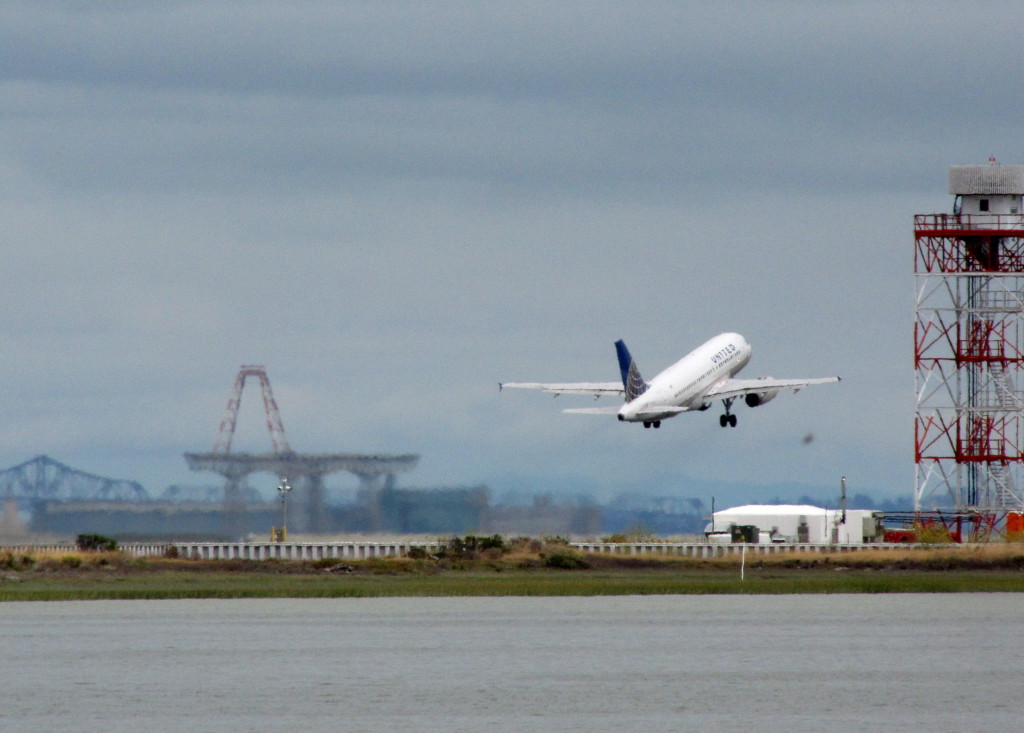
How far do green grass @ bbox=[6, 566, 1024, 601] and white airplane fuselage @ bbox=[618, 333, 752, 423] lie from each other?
11829 millimetres

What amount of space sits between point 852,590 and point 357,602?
27593mm

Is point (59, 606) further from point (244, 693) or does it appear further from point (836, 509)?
point (836, 509)

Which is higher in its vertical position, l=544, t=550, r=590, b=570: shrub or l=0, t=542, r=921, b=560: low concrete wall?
l=0, t=542, r=921, b=560: low concrete wall

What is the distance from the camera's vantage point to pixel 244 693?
64.9 m

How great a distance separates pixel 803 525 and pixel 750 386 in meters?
19.1

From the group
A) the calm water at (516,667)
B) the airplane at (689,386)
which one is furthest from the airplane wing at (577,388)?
the calm water at (516,667)

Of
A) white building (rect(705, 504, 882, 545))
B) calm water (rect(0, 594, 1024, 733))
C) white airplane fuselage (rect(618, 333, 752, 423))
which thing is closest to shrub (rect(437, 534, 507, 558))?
white airplane fuselage (rect(618, 333, 752, 423))

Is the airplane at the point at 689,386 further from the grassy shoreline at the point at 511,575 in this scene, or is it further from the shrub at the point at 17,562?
the shrub at the point at 17,562

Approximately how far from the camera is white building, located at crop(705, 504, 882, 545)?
162 metres

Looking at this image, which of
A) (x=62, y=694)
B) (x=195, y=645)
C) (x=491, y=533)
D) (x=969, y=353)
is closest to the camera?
(x=62, y=694)

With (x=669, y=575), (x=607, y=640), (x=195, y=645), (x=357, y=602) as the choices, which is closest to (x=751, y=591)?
(x=669, y=575)

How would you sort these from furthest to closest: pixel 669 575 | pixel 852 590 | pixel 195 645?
pixel 669 575, pixel 852 590, pixel 195 645

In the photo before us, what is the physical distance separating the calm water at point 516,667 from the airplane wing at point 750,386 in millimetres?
47054

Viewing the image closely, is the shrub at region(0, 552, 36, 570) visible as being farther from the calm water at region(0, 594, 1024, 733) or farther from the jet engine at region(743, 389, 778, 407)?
the jet engine at region(743, 389, 778, 407)
